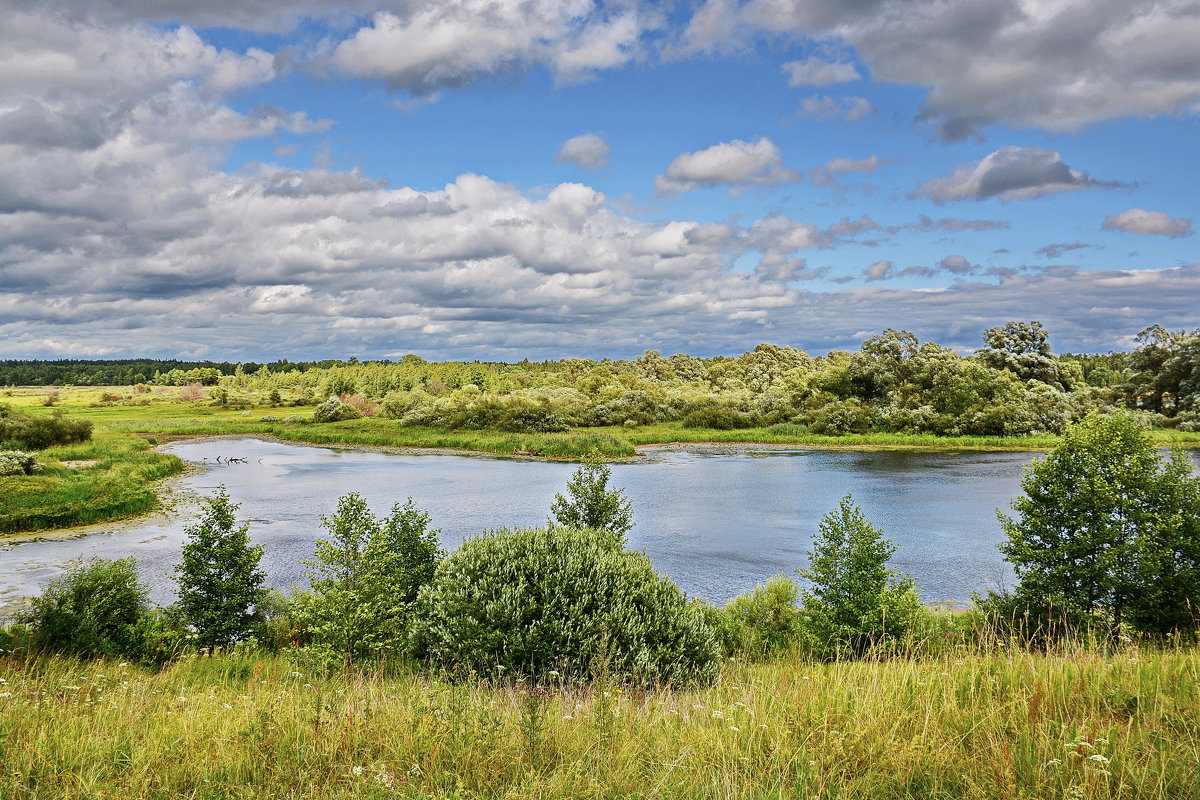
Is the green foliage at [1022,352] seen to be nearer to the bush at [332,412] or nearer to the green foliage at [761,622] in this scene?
the green foliage at [761,622]

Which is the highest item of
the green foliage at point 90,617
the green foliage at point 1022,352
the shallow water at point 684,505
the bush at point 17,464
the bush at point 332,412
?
the green foliage at point 1022,352

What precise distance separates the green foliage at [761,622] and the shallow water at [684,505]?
2814mm

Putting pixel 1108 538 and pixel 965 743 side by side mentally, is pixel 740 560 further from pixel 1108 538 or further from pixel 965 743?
pixel 965 743

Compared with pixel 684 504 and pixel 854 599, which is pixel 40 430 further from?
pixel 854 599

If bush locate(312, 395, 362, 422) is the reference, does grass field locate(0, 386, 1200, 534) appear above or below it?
below

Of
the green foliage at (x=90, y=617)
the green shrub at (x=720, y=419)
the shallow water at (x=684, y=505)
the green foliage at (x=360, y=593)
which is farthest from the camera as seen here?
the green shrub at (x=720, y=419)

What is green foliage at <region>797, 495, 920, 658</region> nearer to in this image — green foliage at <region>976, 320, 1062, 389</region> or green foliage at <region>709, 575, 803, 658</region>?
Result: green foliage at <region>709, 575, 803, 658</region>

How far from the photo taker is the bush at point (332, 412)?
79938 mm

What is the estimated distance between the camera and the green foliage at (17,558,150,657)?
36.5 ft

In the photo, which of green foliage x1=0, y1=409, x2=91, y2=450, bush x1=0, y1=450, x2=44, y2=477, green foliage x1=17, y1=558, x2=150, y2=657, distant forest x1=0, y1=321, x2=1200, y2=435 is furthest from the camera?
distant forest x1=0, y1=321, x2=1200, y2=435

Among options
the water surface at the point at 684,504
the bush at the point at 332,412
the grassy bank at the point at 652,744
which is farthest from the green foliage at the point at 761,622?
the bush at the point at 332,412

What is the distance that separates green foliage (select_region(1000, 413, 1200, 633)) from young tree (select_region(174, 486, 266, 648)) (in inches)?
551

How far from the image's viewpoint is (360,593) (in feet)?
33.7

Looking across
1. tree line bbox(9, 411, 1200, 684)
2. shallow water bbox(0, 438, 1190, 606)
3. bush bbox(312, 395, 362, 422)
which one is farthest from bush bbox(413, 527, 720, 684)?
Result: bush bbox(312, 395, 362, 422)
